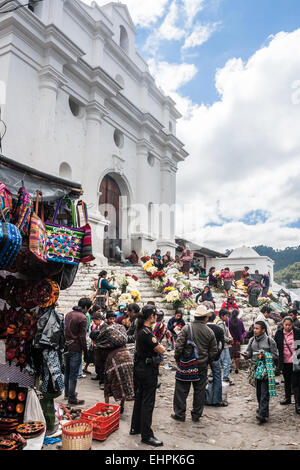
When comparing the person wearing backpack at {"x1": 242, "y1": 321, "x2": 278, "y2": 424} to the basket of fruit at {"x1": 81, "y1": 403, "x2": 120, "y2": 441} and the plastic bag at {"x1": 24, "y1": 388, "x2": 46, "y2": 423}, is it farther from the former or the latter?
the plastic bag at {"x1": 24, "y1": 388, "x2": 46, "y2": 423}

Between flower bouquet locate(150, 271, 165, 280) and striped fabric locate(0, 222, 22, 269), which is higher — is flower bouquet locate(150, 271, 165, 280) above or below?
above

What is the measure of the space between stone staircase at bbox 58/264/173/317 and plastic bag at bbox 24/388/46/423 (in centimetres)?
699

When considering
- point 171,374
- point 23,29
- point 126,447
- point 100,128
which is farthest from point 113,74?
point 126,447

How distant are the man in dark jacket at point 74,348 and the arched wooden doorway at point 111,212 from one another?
13.6 m

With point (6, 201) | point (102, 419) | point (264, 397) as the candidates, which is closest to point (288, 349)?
point (264, 397)

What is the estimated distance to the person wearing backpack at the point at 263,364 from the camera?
5293 millimetres

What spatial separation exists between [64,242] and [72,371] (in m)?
2.58

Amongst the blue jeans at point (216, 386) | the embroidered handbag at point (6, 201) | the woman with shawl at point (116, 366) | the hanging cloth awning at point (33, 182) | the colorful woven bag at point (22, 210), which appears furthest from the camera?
the blue jeans at point (216, 386)

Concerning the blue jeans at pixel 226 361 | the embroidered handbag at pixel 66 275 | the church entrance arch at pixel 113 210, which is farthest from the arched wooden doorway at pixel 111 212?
the embroidered handbag at pixel 66 275

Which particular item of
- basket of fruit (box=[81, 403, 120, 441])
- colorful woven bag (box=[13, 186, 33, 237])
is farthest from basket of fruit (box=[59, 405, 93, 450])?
colorful woven bag (box=[13, 186, 33, 237])

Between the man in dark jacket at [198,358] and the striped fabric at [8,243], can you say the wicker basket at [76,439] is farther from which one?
the striped fabric at [8,243]

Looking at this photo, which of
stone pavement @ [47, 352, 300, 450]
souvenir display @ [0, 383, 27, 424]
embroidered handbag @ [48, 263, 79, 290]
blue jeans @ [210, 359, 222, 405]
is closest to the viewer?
souvenir display @ [0, 383, 27, 424]

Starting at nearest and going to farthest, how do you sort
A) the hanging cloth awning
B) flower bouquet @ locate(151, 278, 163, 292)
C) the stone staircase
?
the hanging cloth awning, the stone staircase, flower bouquet @ locate(151, 278, 163, 292)

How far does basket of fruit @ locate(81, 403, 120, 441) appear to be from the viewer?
14.0 ft
